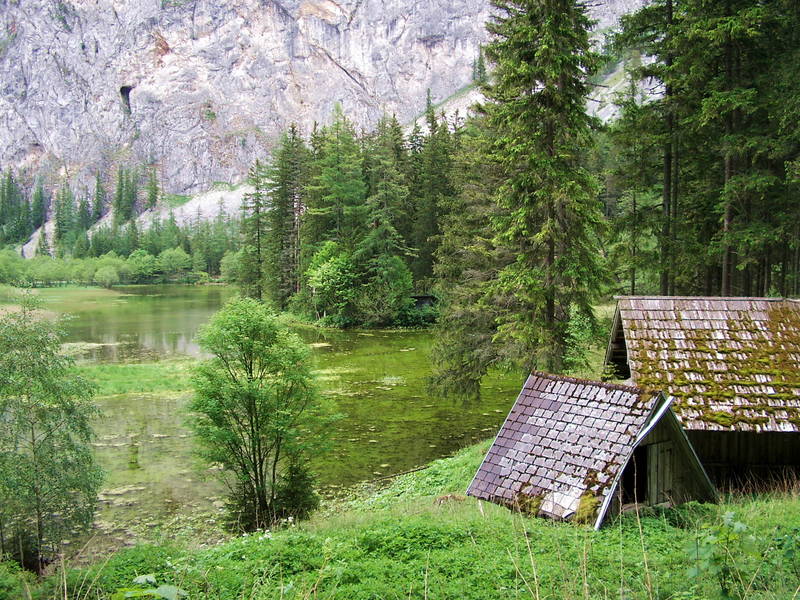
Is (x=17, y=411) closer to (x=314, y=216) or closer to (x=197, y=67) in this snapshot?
(x=314, y=216)

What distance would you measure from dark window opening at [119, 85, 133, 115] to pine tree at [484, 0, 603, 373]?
15027 cm

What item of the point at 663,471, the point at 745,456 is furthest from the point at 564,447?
the point at 745,456

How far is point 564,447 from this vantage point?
26.3 ft

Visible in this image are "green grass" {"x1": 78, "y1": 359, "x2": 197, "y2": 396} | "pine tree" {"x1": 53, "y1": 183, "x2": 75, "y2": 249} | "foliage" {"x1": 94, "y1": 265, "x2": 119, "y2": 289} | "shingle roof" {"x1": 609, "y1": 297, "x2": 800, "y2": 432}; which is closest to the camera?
"shingle roof" {"x1": 609, "y1": 297, "x2": 800, "y2": 432}

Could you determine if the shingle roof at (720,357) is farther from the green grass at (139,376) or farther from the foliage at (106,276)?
the foliage at (106,276)

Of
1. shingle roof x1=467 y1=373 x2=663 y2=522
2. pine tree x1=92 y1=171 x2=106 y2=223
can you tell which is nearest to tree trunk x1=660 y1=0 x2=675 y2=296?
shingle roof x1=467 y1=373 x2=663 y2=522

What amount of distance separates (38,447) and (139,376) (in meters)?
15.9

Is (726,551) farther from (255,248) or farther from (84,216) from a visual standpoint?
(84,216)

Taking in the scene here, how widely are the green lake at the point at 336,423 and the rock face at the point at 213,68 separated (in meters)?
112

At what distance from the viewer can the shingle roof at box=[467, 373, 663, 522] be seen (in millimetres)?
7418

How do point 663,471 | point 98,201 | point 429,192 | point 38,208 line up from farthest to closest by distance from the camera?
point 98,201
point 38,208
point 429,192
point 663,471

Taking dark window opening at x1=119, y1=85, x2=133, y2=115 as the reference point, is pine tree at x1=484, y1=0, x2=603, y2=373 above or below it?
below

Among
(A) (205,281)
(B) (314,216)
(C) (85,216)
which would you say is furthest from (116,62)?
(B) (314,216)

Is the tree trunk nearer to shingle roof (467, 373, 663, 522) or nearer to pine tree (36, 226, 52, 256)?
shingle roof (467, 373, 663, 522)
